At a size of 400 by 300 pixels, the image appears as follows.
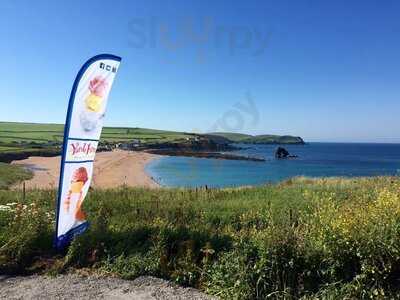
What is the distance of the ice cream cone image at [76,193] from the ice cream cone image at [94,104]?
0.93 metres

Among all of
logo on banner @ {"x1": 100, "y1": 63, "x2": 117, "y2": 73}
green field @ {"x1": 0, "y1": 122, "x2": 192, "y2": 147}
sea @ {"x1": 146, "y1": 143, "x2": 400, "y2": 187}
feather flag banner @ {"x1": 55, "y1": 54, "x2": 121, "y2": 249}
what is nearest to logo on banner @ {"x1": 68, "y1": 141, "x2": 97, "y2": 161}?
feather flag banner @ {"x1": 55, "y1": 54, "x2": 121, "y2": 249}

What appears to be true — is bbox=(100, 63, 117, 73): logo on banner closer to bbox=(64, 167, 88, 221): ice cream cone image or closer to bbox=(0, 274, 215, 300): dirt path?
bbox=(64, 167, 88, 221): ice cream cone image

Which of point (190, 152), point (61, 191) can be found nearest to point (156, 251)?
point (61, 191)

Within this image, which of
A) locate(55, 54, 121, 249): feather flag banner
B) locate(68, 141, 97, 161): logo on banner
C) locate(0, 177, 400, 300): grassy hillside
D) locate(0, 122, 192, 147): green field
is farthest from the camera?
locate(0, 122, 192, 147): green field

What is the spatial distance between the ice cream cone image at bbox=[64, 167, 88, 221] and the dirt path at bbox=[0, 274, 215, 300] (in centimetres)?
154

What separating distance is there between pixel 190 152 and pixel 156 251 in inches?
5140

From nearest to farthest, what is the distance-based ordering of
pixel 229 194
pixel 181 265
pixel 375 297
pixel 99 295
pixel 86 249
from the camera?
pixel 375 297 < pixel 99 295 < pixel 181 265 < pixel 86 249 < pixel 229 194

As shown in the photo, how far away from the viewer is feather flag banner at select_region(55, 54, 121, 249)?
313 inches

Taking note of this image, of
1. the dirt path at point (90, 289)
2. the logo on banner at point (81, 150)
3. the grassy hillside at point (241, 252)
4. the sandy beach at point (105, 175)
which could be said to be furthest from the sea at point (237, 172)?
the dirt path at point (90, 289)

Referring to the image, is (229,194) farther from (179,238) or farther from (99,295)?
(99,295)

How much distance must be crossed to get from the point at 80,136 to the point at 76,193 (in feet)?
3.80

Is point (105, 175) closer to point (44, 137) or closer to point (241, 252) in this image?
point (241, 252)

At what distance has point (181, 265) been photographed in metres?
7.13

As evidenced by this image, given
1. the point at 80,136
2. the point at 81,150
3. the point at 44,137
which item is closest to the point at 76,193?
the point at 81,150
